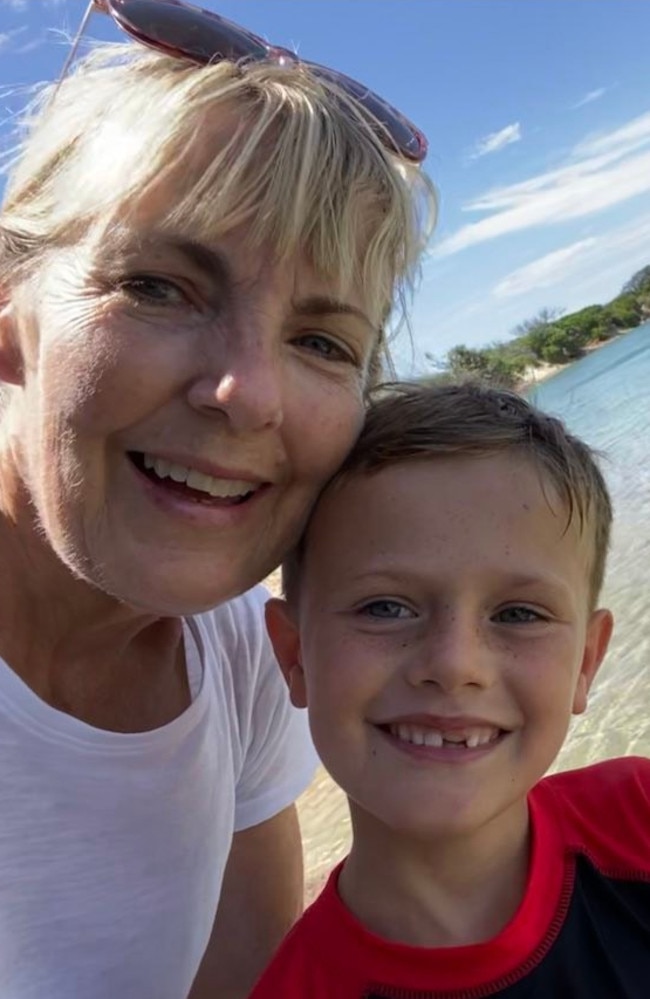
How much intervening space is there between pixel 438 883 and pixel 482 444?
2.52ft

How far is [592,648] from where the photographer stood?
1.65m

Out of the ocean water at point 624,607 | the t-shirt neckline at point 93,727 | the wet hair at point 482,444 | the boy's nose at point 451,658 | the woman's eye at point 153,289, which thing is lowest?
the ocean water at point 624,607

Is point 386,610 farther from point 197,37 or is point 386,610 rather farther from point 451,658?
point 197,37

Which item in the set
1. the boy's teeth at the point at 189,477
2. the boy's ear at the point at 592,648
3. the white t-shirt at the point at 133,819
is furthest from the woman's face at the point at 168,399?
the boy's ear at the point at 592,648

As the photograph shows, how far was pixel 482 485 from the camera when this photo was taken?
5.07ft

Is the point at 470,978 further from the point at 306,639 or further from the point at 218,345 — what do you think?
the point at 218,345

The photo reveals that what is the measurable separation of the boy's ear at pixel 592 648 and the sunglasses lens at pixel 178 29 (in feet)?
4.07

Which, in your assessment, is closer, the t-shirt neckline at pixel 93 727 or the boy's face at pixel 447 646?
the boy's face at pixel 447 646

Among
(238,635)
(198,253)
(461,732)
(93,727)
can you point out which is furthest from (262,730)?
(198,253)

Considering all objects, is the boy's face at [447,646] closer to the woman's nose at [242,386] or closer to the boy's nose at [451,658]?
the boy's nose at [451,658]

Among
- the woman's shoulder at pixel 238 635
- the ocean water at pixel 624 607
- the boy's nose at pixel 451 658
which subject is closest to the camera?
the boy's nose at pixel 451 658

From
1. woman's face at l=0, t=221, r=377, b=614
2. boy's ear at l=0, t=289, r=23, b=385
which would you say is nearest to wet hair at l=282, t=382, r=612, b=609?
woman's face at l=0, t=221, r=377, b=614

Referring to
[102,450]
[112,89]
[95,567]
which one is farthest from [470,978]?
[112,89]

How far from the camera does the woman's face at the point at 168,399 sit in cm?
145
